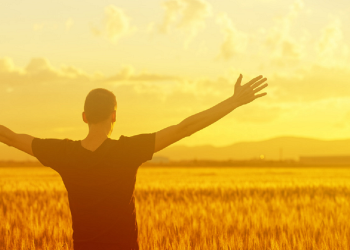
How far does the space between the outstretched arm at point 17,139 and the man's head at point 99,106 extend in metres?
0.53

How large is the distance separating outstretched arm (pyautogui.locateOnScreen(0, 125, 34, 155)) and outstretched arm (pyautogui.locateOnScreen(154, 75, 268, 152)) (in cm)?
97

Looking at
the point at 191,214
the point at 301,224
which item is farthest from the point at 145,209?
the point at 301,224

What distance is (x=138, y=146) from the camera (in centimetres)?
305

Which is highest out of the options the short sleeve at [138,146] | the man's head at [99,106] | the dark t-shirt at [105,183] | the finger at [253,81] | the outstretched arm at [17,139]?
the finger at [253,81]

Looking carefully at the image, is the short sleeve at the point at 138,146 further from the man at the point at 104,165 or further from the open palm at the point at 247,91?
the open palm at the point at 247,91

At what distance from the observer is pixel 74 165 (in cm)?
312

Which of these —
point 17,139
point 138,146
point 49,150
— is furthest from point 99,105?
point 17,139

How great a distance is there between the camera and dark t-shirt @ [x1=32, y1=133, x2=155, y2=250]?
3.05 m

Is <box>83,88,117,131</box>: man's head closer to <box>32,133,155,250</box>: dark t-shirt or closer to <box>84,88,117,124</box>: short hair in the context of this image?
<box>84,88,117,124</box>: short hair

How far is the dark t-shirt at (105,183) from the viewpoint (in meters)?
3.05

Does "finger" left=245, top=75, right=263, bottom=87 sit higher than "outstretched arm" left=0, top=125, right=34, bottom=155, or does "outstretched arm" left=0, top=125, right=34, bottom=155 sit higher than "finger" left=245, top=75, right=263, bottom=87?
"finger" left=245, top=75, right=263, bottom=87

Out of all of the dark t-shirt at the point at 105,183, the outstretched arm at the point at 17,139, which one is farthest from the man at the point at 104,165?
the outstretched arm at the point at 17,139

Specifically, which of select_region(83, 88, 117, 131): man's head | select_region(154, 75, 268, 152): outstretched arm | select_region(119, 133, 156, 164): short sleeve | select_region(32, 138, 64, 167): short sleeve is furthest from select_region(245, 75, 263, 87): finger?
select_region(32, 138, 64, 167): short sleeve

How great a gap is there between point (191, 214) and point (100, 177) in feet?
20.2
